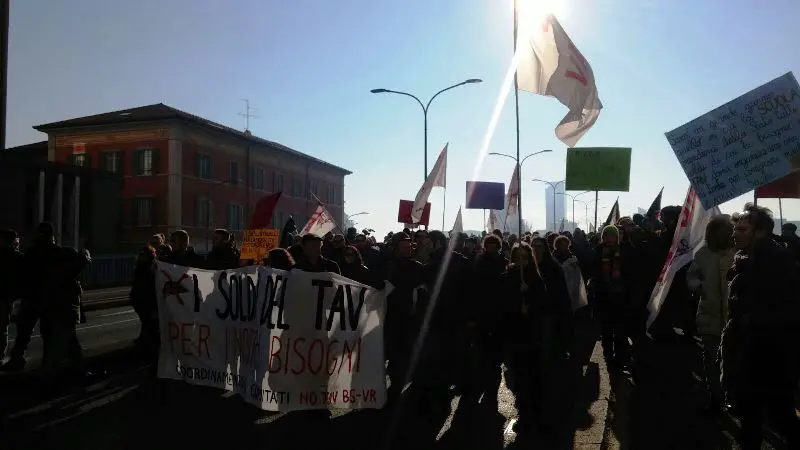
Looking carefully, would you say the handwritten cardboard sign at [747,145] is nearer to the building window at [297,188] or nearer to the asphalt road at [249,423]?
the asphalt road at [249,423]

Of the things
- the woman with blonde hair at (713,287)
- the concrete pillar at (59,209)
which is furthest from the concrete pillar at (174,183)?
the woman with blonde hair at (713,287)

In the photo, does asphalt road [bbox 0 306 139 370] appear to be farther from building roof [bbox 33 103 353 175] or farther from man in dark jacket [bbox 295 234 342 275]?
building roof [bbox 33 103 353 175]

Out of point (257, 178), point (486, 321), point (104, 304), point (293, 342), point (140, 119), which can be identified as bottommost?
point (104, 304)

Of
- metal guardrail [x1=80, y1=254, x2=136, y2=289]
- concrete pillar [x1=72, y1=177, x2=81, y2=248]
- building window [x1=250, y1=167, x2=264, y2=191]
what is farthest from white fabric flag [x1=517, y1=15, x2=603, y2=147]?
building window [x1=250, y1=167, x2=264, y2=191]

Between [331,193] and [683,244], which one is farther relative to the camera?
[331,193]

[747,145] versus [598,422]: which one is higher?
[747,145]

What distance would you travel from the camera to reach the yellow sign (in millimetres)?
12055

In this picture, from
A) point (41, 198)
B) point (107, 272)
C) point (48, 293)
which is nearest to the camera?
point (48, 293)

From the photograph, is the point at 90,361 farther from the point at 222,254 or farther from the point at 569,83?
the point at 569,83

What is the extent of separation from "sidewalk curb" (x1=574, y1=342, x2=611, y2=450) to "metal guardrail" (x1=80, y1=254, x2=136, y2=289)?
2525 cm

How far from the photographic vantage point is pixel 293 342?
6.80 meters

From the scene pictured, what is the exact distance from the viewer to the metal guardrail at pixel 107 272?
100 feet

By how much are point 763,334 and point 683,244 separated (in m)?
2.69

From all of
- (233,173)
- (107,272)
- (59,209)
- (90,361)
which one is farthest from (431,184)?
(233,173)
